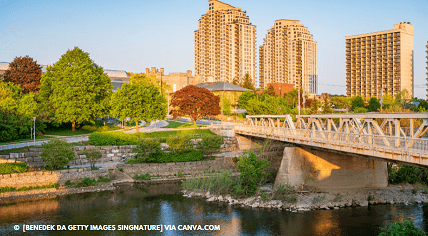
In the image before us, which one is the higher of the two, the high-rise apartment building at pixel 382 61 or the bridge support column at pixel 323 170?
the high-rise apartment building at pixel 382 61

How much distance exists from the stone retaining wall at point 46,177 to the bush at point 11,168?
1.71 ft

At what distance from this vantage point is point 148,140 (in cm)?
3944

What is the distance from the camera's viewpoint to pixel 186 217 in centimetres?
2538

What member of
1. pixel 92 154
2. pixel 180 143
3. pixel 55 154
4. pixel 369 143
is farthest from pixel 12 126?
pixel 369 143

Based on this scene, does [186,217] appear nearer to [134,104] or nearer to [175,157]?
[175,157]

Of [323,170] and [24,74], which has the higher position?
[24,74]

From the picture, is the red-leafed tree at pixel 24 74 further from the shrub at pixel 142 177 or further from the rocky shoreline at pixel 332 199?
the rocky shoreline at pixel 332 199

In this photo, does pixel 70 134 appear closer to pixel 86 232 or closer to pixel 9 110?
pixel 9 110

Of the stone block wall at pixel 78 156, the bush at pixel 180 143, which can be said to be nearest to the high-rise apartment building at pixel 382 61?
the bush at pixel 180 143

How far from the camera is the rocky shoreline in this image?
28.0 m

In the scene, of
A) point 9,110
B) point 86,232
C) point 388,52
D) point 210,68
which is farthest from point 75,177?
point 388,52

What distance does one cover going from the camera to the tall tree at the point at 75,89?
48034 millimetres

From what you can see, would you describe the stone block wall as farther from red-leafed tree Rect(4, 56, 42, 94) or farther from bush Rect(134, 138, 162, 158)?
red-leafed tree Rect(4, 56, 42, 94)

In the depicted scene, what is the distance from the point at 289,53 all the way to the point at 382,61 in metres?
45.2
